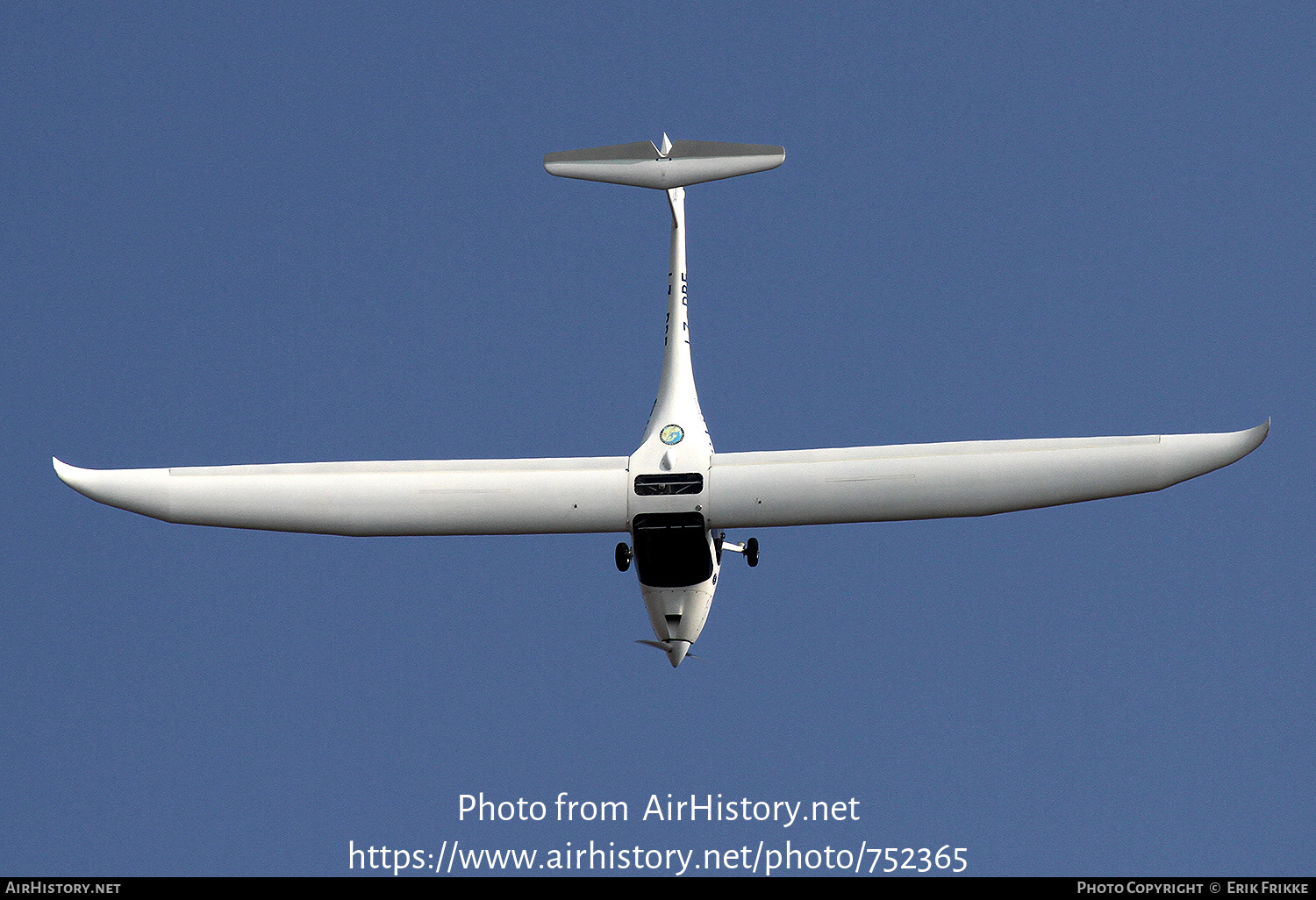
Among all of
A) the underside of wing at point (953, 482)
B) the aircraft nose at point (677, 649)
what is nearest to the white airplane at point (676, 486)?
the underside of wing at point (953, 482)

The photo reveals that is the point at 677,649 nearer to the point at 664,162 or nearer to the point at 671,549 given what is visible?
the point at 671,549

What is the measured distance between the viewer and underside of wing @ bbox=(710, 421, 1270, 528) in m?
23.1

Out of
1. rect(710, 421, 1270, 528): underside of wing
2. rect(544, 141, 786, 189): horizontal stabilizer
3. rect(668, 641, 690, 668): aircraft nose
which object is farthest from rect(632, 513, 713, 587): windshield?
rect(544, 141, 786, 189): horizontal stabilizer

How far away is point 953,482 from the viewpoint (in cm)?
2322

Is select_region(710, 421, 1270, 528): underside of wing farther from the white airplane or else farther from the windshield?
the windshield

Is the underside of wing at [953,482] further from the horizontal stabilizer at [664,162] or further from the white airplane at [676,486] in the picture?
the horizontal stabilizer at [664,162]

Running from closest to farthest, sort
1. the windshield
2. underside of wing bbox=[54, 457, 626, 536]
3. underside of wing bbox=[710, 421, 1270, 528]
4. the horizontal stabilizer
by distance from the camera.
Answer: underside of wing bbox=[710, 421, 1270, 528] < the windshield < underside of wing bbox=[54, 457, 626, 536] < the horizontal stabilizer

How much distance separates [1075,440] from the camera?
23359 millimetres

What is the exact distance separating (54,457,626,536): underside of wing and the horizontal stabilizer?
3595mm

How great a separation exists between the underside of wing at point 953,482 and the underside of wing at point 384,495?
160 centimetres

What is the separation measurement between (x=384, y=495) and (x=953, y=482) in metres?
6.81
